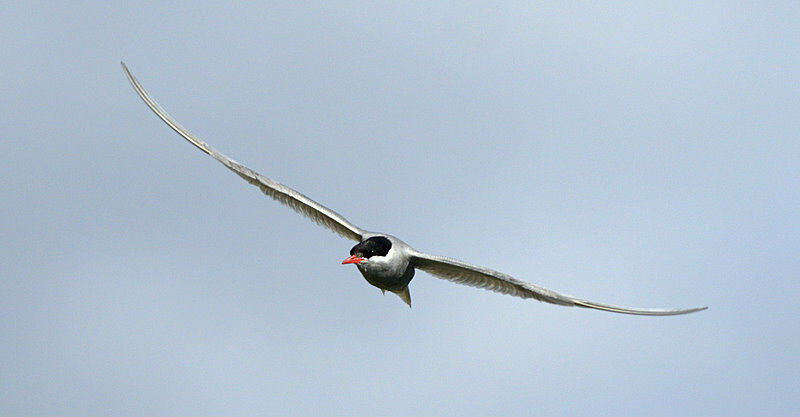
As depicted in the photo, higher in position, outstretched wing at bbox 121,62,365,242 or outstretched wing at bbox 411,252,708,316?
outstretched wing at bbox 121,62,365,242

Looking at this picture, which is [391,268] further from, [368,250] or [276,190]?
[276,190]

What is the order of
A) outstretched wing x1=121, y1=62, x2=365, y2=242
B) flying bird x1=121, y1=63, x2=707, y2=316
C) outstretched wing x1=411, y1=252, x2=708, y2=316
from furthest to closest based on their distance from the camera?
outstretched wing x1=121, y1=62, x2=365, y2=242, flying bird x1=121, y1=63, x2=707, y2=316, outstretched wing x1=411, y1=252, x2=708, y2=316

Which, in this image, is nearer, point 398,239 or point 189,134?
point 398,239

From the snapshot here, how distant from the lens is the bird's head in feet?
64.1

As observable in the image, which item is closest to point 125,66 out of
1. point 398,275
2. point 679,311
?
point 398,275

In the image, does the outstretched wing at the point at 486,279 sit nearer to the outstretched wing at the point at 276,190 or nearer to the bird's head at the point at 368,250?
the bird's head at the point at 368,250

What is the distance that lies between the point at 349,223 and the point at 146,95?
458cm

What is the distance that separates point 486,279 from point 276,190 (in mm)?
4594

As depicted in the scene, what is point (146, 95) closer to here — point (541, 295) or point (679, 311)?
point (541, 295)

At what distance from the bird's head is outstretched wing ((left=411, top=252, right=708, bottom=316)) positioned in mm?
687

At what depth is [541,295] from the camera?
61.2 ft

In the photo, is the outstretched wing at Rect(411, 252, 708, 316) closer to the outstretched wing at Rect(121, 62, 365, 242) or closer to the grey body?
the grey body

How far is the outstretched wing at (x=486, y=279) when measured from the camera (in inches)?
722

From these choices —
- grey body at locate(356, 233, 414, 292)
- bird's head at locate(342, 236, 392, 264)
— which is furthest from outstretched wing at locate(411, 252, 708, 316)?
bird's head at locate(342, 236, 392, 264)
